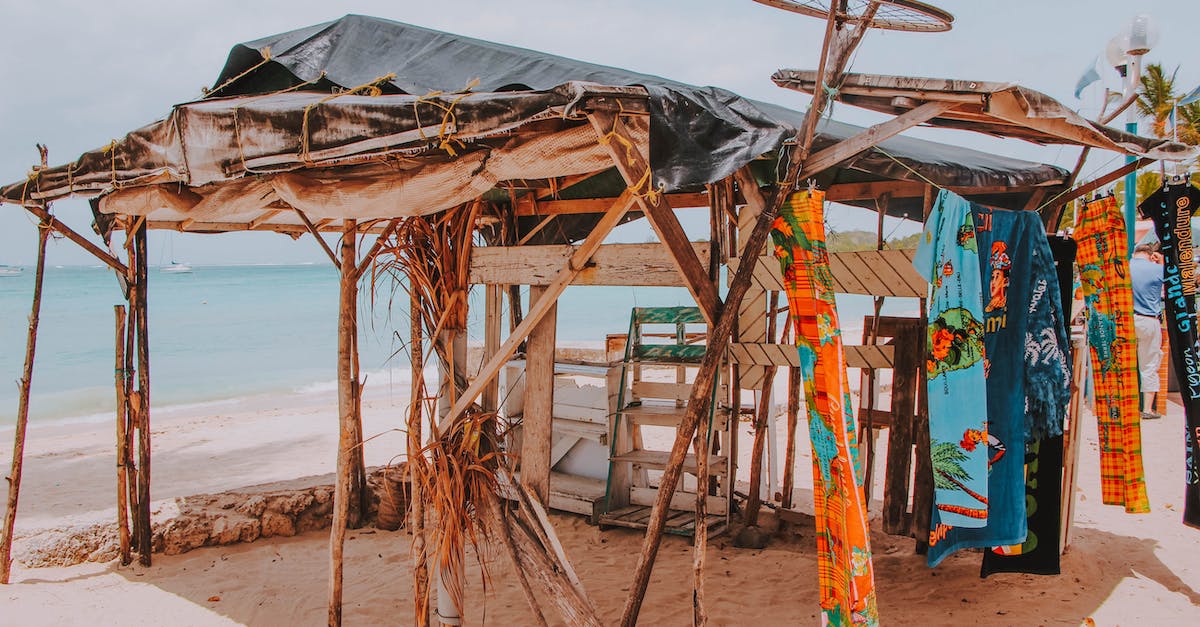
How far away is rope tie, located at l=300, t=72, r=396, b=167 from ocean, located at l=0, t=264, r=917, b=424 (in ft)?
2.49

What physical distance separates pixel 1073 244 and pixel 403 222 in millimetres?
3164

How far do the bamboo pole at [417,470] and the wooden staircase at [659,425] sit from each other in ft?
6.40

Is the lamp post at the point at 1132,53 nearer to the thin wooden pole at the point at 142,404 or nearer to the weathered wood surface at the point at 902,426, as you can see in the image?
the weathered wood surface at the point at 902,426

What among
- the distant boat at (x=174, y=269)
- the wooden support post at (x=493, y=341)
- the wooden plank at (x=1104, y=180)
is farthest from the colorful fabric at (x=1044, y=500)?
the distant boat at (x=174, y=269)

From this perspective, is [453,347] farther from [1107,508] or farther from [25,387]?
[1107,508]

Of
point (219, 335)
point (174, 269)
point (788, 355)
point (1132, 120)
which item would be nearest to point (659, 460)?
point (788, 355)

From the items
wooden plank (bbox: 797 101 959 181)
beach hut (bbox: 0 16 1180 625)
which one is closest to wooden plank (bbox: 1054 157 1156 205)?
beach hut (bbox: 0 16 1180 625)

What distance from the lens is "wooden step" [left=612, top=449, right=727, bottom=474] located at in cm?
500

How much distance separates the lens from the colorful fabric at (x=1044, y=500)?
3.66m

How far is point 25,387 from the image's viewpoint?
5340mm

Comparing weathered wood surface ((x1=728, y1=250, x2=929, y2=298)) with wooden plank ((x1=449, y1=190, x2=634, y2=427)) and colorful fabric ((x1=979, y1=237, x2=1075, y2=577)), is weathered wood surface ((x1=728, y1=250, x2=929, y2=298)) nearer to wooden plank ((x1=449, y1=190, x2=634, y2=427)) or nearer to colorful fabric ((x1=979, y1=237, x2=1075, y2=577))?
colorful fabric ((x1=979, y1=237, x2=1075, y2=577))

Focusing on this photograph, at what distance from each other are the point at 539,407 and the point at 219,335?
28600 millimetres

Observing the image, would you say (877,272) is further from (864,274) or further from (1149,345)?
(1149,345)

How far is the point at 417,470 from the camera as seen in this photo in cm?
353
